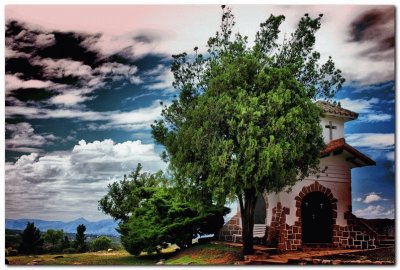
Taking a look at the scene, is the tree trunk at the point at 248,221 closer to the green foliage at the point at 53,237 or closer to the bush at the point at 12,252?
the green foliage at the point at 53,237

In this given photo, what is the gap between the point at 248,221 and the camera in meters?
10.4

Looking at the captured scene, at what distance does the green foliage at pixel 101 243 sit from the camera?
35.4 feet

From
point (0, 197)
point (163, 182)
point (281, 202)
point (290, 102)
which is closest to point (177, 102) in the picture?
point (163, 182)

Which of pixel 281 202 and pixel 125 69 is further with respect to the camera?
pixel 281 202

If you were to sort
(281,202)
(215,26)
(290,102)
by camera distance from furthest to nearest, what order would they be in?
(281,202), (215,26), (290,102)

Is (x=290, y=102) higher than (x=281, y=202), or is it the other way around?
(x=290, y=102)

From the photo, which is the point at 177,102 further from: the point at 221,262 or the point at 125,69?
the point at 221,262

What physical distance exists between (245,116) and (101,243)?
156 inches

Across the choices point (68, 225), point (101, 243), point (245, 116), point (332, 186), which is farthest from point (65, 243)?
point (332, 186)

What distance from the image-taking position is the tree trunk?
10297 mm

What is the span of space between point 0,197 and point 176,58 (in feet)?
14.1

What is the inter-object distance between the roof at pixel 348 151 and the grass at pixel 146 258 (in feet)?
9.45

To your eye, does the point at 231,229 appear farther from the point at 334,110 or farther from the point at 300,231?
the point at 334,110

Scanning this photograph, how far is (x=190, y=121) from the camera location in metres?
10.3
